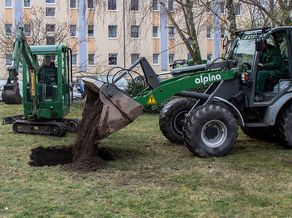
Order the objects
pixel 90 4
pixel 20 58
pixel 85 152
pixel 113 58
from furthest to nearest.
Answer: pixel 113 58 < pixel 90 4 < pixel 20 58 < pixel 85 152

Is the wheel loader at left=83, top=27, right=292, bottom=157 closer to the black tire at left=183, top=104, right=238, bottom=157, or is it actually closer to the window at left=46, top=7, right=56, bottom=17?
the black tire at left=183, top=104, right=238, bottom=157

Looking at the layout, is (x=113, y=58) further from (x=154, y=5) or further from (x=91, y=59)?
(x=154, y=5)

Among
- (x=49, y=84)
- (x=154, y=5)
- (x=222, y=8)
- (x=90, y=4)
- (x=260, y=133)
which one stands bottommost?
(x=260, y=133)

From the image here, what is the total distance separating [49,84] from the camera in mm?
12016

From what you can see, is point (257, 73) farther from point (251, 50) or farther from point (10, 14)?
point (10, 14)

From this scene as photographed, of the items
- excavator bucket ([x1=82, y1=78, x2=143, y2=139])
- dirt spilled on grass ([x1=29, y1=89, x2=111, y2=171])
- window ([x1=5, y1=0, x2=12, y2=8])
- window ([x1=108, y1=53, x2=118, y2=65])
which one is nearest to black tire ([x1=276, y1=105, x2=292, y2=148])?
excavator bucket ([x1=82, y1=78, x2=143, y2=139])

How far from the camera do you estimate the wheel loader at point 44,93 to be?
11.3m

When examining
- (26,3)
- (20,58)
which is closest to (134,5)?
(20,58)

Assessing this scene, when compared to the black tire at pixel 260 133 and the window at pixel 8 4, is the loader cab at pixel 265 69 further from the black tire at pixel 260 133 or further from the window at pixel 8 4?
the window at pixel 8 4

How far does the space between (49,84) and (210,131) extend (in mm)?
4850

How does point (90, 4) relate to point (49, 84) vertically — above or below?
above

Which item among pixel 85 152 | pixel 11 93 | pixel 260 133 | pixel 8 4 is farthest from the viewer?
pixel 8 4

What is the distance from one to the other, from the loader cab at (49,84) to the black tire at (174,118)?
2809 mm

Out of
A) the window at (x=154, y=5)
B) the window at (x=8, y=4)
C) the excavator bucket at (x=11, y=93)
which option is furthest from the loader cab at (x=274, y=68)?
the window at (x=8, y=4)
